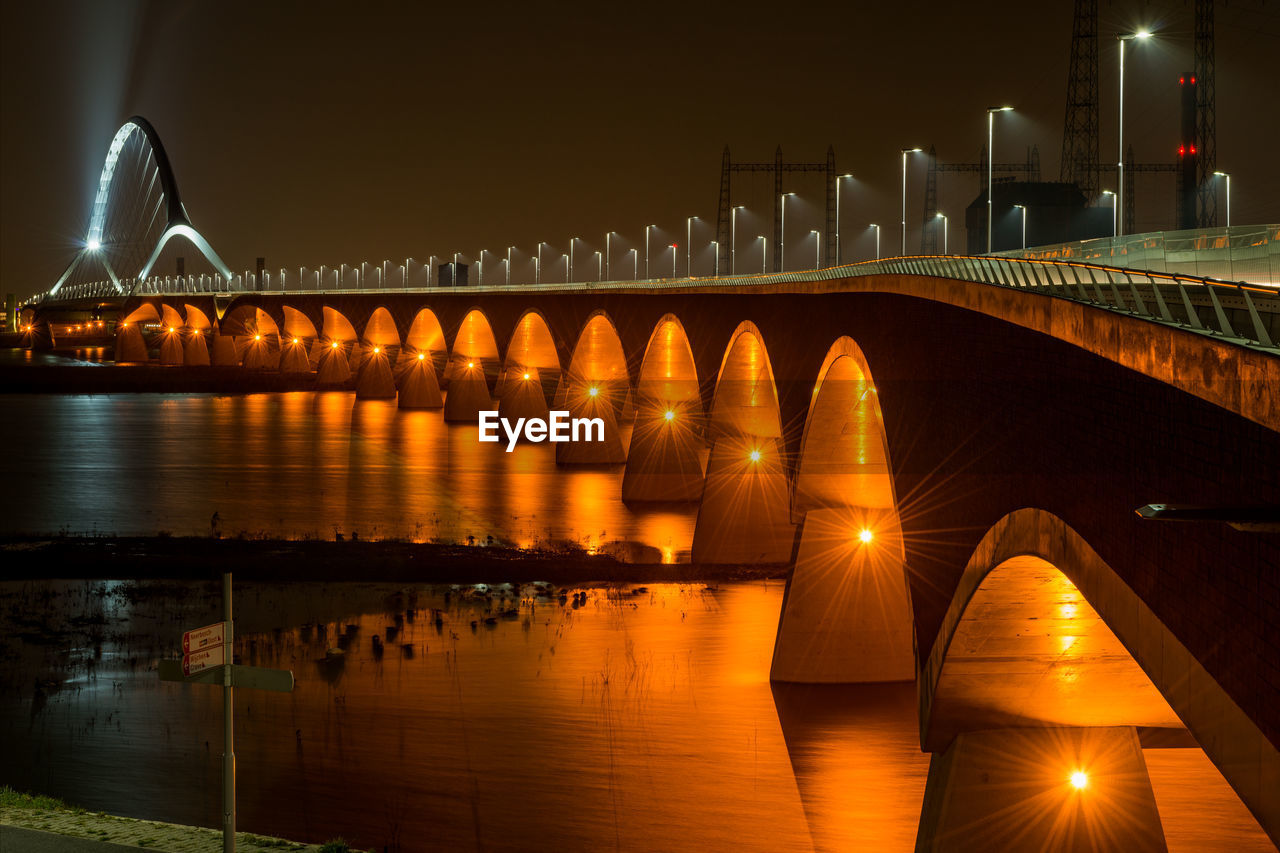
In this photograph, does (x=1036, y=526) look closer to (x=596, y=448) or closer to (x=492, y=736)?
(x=492, y=736)

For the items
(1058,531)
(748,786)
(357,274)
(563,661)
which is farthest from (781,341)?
(357,274)

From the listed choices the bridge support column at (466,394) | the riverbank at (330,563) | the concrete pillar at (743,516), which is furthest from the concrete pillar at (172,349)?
the concrete pillar at (743,516)

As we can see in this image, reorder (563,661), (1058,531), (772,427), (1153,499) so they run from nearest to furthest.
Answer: (1153,499)
(1058,531)
(563,661)
(772,427)

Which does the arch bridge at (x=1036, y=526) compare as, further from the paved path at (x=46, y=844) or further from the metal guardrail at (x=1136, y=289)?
the paved path at (x=46, y=844)

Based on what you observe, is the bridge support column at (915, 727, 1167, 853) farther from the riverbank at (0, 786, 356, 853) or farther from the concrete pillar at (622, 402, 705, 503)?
the concrete pillar at (622, 402, 705, 503)

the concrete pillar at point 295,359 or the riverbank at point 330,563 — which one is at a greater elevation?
the concrete pillar at point 295,359

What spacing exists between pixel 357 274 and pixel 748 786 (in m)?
157

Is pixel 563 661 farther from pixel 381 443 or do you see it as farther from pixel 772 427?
pixel 381 443

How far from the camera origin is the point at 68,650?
94.2 feet

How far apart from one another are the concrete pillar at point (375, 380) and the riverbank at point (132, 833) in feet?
320

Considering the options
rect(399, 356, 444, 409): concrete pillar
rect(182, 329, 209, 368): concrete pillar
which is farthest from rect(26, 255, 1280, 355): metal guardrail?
rect(182, 329, 209, 368): concrete pillar

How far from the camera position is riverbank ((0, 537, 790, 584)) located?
1469 inches

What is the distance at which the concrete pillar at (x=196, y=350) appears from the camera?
153 metres

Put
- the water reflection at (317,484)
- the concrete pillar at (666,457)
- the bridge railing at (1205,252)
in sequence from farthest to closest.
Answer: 1. the concrete pillar at (666,457)
2. the water reflection at (317,484)
3. the bridge railing at (1205,252)
